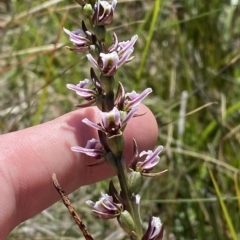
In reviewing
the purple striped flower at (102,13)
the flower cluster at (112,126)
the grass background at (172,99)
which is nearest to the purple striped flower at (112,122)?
the flower cluster at (112,126)

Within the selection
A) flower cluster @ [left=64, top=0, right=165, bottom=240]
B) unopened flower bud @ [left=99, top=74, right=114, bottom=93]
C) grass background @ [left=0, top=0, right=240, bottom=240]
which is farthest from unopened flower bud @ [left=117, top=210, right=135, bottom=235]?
grass background @ [left=0, top=0, right=240, bottom=240]

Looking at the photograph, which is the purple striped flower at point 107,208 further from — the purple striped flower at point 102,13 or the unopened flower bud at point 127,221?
the purple striped flower at point 102,13

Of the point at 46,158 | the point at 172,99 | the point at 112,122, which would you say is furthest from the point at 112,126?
the point at 172,99

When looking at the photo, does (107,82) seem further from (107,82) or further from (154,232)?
(154,232)

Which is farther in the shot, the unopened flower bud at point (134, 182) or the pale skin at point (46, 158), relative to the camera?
the pale skin at point (46, 158)

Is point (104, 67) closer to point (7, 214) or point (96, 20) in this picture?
point (96, 20)
